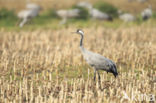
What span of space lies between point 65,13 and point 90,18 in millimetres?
2231

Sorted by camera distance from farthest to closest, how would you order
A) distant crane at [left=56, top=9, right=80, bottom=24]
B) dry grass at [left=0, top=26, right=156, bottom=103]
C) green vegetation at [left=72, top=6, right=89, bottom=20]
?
green vegetation at [left=72, top=6, right=89, bottom=20] < distant crane at [left=56, top=9, right=80, bottom=24] < dry grass at [left=0, top=26, right=156, bottom=103]

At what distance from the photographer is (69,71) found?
9.98 meters

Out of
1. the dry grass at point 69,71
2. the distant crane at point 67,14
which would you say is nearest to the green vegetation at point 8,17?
the distant crane at point 67,14

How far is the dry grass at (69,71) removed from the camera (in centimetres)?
700

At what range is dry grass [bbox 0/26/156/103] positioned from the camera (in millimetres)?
7000

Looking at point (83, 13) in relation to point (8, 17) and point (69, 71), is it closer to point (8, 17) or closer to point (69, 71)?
point (8, 17)

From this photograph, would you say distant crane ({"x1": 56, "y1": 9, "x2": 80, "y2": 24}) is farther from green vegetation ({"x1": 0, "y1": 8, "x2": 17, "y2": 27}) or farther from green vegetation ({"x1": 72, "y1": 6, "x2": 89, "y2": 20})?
green vegetation ({"x1": 0, "y1": 8, "x2": 17, "y2": 27})

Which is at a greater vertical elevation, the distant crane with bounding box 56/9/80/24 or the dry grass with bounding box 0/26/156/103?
the distant crane with bounding box 56/9/80/24

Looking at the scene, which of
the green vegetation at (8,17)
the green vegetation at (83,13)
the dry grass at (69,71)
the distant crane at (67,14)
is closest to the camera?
the dry grass at (69,71)

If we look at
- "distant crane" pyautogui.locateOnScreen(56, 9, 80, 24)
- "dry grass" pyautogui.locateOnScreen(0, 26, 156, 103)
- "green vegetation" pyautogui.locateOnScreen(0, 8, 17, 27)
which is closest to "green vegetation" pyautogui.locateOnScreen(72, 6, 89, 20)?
"distant crane" pyautogui.locateOnScreen(56, 9, 80, 24)

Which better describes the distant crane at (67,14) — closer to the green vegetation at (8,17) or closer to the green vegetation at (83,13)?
the green vegetation at (83,13)

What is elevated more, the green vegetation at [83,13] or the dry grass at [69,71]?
the green vegetation at [83,13]

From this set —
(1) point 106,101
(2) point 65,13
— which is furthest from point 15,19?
(1) point 106,101

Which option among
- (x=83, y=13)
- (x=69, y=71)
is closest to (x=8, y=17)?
(x=83, y=13)
